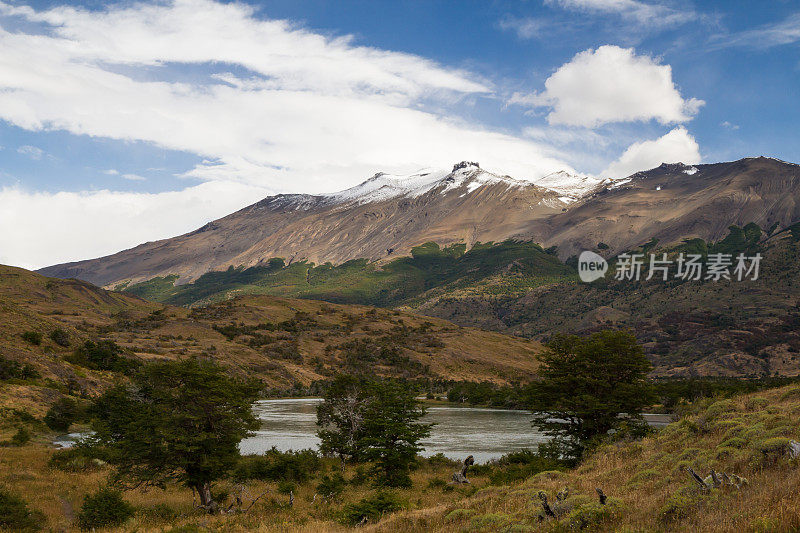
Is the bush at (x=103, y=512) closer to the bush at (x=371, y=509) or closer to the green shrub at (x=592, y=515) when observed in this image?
the bush at (x=371, y=509)

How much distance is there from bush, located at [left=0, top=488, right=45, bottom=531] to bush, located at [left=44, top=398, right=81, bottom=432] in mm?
38859

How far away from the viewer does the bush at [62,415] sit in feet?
183

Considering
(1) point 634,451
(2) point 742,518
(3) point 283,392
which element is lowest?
(3) point 283,392

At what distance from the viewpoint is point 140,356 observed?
108812mm

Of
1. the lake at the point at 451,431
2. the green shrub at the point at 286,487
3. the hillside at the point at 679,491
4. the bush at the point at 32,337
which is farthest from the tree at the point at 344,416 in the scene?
the bush at the point at 32,337

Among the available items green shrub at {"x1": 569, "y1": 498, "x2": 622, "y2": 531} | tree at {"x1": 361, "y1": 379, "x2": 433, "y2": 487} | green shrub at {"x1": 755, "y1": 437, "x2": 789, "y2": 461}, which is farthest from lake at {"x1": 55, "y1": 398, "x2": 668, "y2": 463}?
green shrub at {"x1": 569, "y1": 498, "x2": 622, "y2": 531}

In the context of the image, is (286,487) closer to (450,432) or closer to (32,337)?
(450,432)

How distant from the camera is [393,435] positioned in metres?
42.0

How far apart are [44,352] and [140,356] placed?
102ft

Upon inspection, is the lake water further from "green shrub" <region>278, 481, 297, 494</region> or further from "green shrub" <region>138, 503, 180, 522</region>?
"green shrub" <region>138, 503, 180, 522</region>

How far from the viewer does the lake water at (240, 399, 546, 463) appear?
207 feet

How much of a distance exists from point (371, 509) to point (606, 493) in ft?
30.0

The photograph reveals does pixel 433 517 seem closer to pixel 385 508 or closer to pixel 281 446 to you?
pixel 385 508

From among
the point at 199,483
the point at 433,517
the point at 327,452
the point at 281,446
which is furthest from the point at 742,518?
the point at 281,446
